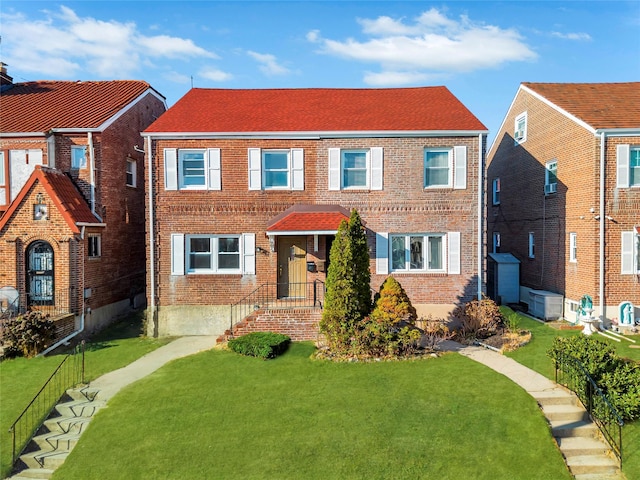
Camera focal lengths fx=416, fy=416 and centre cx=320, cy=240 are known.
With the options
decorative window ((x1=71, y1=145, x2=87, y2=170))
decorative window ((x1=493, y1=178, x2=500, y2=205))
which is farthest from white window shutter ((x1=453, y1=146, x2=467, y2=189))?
decorative window ((x1=71, y1=145, x2=87, y2=170))

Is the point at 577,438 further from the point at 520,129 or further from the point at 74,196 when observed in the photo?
the point at 74,196

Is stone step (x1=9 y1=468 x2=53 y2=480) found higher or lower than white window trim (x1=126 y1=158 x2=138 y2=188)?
lower

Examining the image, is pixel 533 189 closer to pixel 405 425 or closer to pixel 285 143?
pixel 285 143

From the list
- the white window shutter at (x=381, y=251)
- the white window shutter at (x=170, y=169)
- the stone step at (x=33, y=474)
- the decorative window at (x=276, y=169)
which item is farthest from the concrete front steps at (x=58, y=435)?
the white window shutter at (x=381, y=251)

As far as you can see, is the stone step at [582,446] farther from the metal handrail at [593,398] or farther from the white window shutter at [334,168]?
the white window shutter at [334,168]

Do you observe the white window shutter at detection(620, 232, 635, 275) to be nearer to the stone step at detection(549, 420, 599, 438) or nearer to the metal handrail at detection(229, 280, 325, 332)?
the stone step at detection(549, 420, 599, 438)

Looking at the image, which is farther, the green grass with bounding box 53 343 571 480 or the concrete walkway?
the concrete walkway
